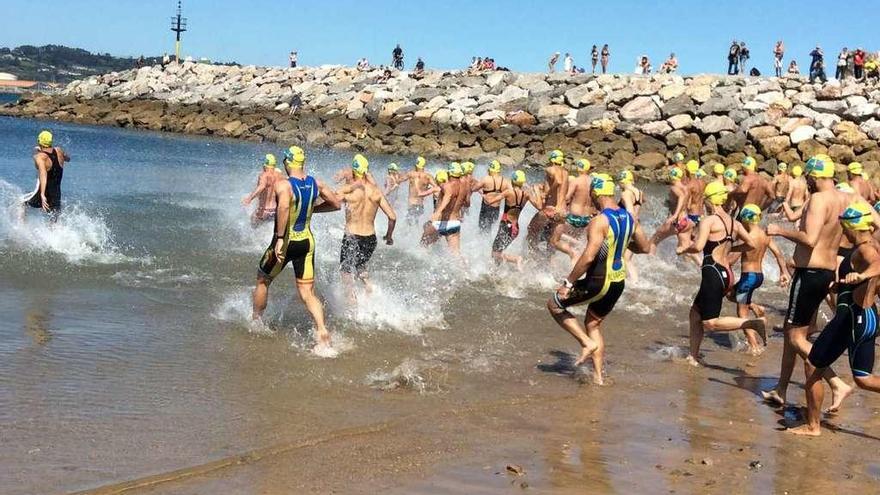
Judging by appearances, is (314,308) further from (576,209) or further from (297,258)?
(576,209)

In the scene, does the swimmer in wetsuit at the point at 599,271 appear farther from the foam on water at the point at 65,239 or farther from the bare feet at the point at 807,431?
the foam on water at the point at 65,239

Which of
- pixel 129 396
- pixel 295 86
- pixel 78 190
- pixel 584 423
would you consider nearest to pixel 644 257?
pixel 584 423

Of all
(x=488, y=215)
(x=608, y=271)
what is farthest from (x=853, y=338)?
(x=488, y=215)

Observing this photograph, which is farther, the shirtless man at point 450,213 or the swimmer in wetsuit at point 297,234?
the shirtless man at point 450,213

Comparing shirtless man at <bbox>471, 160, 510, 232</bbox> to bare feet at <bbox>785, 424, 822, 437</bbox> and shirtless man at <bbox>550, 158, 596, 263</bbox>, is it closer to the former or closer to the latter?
shirtless man at <bbox>550, 158, 596, 263</bbox>

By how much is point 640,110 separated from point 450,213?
2437 cm

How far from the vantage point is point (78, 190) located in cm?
2147

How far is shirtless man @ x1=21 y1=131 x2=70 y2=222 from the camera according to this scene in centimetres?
1116

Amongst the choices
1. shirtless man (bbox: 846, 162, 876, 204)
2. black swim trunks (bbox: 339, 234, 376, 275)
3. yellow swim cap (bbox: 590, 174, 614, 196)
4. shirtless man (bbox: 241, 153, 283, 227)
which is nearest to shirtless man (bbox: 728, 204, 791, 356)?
yellow swim cap (bbox: 590, 174, 614, 196)

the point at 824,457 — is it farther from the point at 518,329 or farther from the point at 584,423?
the point at 518,329

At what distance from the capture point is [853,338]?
18.6 feet

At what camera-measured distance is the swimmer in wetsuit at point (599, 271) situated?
22.3 feet

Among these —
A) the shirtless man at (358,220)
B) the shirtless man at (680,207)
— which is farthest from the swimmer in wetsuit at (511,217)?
the shirtless man at (358,220)

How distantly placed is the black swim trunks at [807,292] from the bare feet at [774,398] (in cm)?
61
